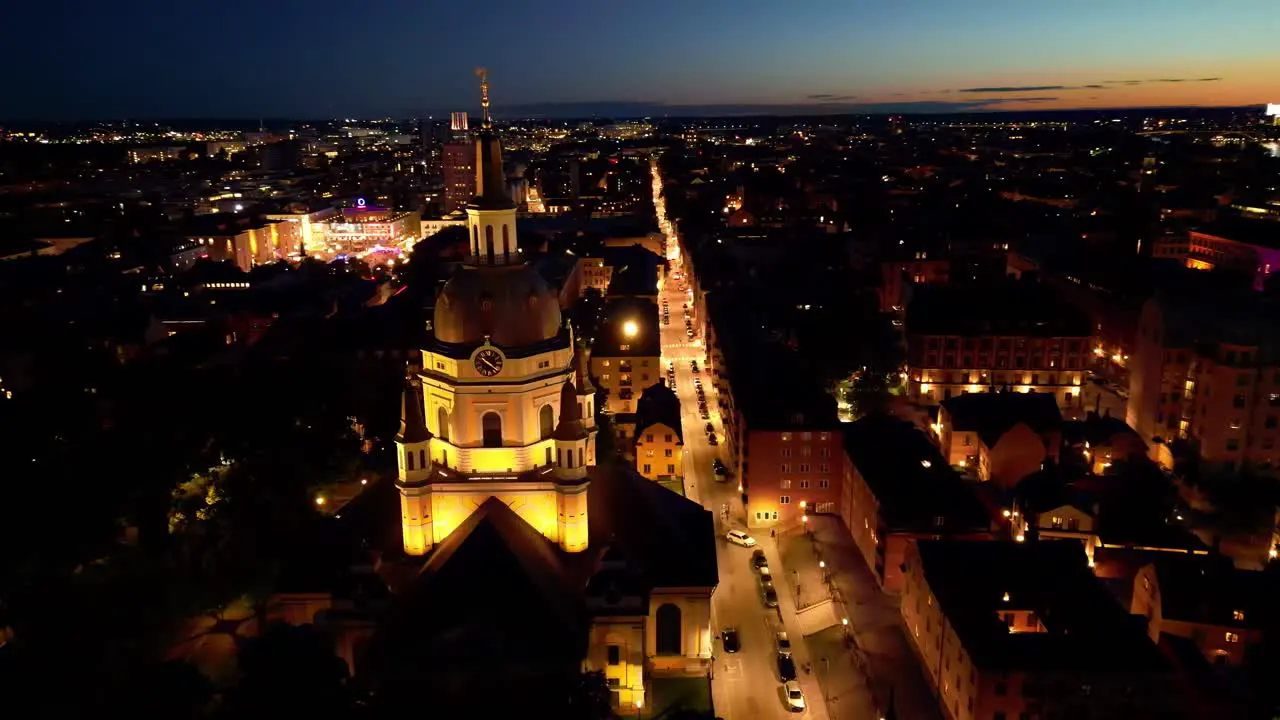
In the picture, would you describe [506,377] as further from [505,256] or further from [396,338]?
[396,338]

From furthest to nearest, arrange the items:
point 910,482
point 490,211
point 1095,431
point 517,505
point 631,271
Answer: point 631,271 < point 1095,431 < point 910,482 < point 517,505 < point 490,211

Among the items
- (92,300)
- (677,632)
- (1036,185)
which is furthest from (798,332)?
(1036,185)

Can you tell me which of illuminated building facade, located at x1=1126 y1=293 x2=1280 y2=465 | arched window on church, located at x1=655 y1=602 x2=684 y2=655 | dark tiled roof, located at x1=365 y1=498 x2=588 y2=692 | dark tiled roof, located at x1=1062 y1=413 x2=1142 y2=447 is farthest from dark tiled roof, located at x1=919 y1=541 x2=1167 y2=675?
illuminated building facade, located at x1=1126 y1=293 x2=1280 y2=465

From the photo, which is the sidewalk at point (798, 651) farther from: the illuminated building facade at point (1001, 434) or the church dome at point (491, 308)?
the church dome at point (491, 308)

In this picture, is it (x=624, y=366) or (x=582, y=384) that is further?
(x=624, y=366)

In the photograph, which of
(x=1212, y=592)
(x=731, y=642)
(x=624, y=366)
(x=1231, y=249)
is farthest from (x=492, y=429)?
(x=1231, y=249)

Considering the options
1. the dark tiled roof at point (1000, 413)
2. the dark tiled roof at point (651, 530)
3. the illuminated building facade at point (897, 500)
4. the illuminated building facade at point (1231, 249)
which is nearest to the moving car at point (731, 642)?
the dark tiled roof at point (651, 530)

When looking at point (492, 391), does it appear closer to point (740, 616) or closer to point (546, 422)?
point (546, 422)
